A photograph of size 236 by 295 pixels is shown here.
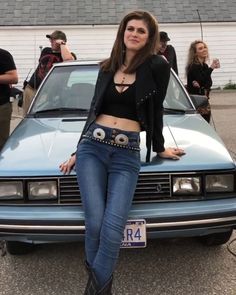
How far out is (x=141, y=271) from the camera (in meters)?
3.47

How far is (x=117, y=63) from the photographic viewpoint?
3045 mm

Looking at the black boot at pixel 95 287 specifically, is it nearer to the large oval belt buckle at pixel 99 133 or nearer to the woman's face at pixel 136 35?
the large oval belt buckle at pixel 99 133

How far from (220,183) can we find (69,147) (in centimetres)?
110

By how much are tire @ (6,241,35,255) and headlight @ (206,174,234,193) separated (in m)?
1.51

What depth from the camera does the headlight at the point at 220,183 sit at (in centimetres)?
314

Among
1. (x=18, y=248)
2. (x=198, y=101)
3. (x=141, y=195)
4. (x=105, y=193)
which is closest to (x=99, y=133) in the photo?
(x=105, y=193)

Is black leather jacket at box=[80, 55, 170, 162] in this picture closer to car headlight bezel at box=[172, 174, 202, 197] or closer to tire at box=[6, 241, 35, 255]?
car headlight bezel at box=[172, 174, 202, 197]

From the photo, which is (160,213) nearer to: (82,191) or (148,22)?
(82,191)

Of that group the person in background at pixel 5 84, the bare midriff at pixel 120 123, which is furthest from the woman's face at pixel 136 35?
the person in background at pixel 5 84

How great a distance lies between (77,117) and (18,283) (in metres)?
1.54

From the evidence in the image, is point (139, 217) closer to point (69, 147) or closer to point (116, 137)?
point (116, 137)

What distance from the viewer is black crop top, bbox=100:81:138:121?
9.62 feet

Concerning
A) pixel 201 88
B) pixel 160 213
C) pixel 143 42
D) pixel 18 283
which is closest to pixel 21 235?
pixel 18 283

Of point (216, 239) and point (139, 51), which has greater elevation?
point (139, 51)
